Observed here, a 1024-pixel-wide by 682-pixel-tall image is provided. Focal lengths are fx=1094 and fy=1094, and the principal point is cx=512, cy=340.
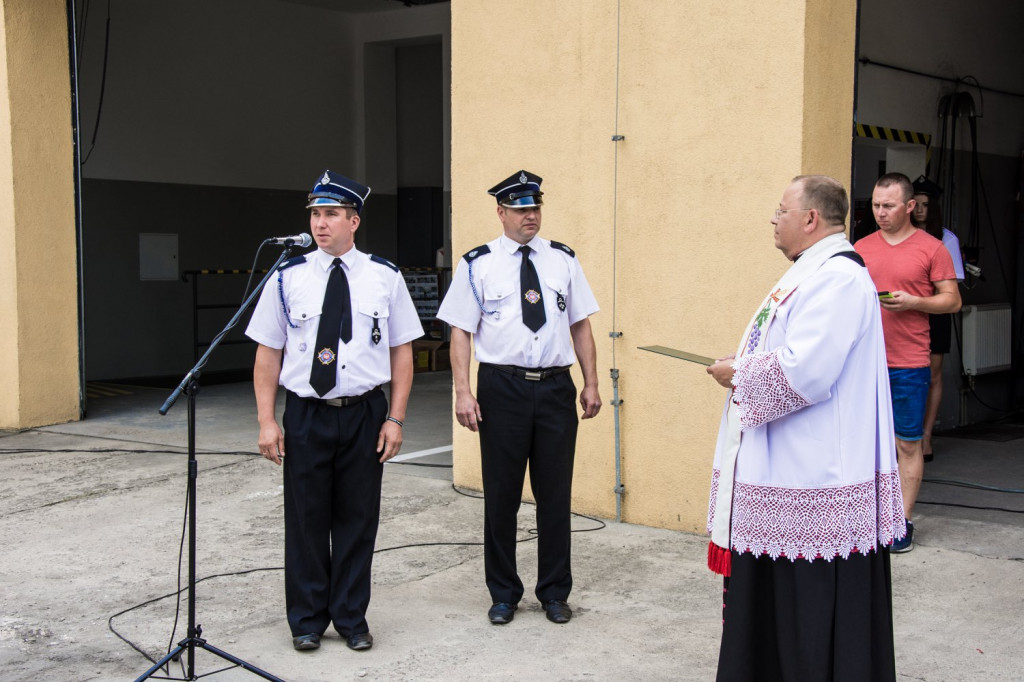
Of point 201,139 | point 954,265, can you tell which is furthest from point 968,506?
point 201,139

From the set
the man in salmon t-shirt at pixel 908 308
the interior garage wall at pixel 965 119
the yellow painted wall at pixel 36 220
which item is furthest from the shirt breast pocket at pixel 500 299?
the yellow painted wall at pixel 36 220

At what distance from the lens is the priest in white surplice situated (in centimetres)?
337

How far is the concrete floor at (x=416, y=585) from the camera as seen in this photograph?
14.4 feet

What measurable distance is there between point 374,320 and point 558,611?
153 centimetres

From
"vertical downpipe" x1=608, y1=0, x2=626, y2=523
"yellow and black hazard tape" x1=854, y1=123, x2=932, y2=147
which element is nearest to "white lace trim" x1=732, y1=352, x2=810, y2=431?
"vertical downpipe" x1=608, y1=0, x2=626, y2=523

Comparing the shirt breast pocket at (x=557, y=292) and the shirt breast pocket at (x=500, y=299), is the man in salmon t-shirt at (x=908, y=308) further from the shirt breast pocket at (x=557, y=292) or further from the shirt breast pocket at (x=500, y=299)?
the shirt breast pocket at (x=500, y=299)

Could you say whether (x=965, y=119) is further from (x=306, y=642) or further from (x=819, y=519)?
(x=306, y=642)

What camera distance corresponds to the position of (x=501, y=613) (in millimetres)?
4836

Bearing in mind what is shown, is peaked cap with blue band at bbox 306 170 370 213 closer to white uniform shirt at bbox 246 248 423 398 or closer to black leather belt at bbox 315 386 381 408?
white uniform shirt at bbox 246 248 423 398

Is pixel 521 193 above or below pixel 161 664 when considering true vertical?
above

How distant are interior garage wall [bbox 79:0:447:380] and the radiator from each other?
373 inches

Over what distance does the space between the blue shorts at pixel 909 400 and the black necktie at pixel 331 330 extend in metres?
3.00

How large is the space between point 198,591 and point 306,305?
173cm

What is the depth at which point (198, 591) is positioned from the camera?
17.4 feet
